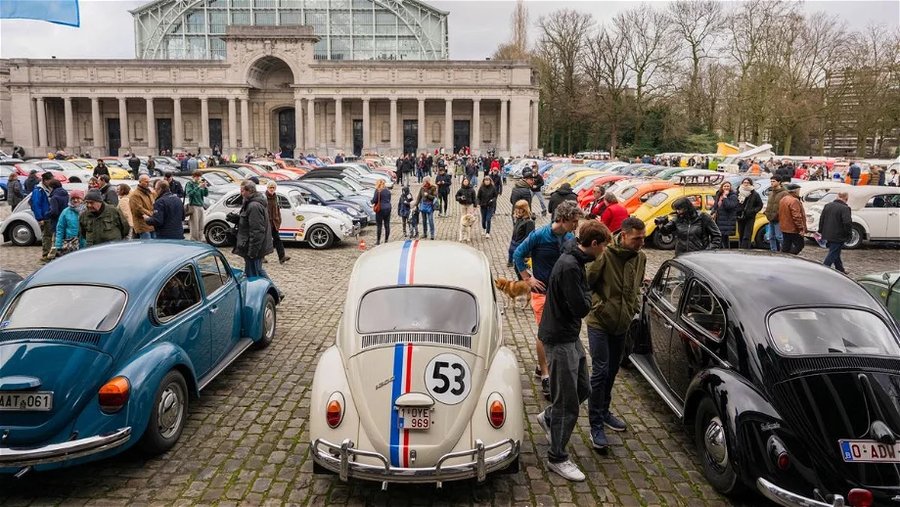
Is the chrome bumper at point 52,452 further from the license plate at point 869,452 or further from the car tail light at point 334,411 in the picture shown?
the license plate at point 869,452

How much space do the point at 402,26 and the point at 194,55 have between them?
1090 inches

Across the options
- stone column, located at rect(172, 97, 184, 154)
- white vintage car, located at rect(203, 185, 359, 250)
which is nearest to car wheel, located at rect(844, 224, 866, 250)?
white vintage car, located at rect(203, 185, 359, 250)

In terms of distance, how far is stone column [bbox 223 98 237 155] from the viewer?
67.4 meters

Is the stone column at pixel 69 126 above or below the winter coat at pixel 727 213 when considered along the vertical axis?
above

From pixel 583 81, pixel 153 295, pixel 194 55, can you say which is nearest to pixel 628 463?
pixel 153 295

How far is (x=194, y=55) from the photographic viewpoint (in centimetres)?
8762

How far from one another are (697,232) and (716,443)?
20.4 ft

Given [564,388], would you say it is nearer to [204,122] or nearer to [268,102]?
[204,122]

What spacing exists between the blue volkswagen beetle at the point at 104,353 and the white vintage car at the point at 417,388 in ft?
4.84

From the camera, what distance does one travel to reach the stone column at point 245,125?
67.8m

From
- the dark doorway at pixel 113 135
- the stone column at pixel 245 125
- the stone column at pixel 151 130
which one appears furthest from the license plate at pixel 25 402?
the dark doorway at pixel 113 135

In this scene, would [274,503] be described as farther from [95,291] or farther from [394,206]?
[394,206]

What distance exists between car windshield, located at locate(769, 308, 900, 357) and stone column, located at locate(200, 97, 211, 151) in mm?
69990

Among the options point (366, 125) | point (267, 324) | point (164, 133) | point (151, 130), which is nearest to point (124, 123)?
point (151, 130)
